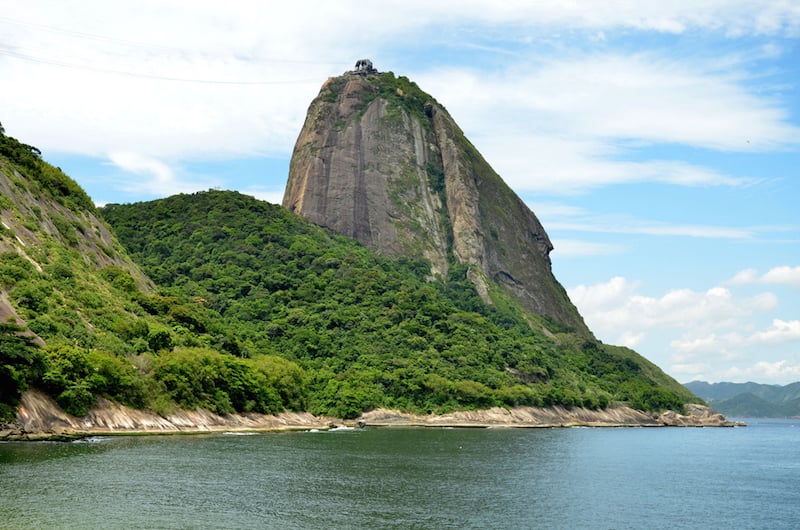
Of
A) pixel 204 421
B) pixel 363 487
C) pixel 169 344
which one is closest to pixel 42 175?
A: pixel 169 344

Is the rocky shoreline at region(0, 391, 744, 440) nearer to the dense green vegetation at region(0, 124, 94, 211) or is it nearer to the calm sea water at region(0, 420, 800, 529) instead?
the calm sea water at region(0, 420, 800, 529)

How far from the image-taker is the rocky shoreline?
81.8 metres

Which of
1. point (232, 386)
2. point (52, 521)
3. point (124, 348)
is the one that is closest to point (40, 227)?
point (124, 348)

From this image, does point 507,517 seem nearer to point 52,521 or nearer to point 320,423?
point 52,521

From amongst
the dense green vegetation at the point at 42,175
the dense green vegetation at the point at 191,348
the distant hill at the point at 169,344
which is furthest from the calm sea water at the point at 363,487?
the dense green vegetation at the point at 42,175

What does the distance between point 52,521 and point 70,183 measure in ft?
370

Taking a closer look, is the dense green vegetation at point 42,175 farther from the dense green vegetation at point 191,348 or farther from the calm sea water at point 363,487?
the calm sea water at point 363,487

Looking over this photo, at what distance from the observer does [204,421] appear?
367ft

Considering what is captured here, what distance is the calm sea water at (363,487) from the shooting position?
177ft

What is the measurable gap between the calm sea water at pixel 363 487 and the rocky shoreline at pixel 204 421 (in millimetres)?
3439

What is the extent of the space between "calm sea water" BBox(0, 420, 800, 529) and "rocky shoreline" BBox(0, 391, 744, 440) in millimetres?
3439

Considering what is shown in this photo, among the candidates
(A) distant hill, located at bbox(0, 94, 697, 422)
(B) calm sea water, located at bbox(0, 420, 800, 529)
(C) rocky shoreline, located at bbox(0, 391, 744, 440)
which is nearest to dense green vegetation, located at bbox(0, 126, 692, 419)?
(A) distant hill, located at bbox(0, 94, 697, 422)

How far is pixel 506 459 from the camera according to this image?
321ft

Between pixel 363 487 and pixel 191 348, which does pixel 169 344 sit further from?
pixel 363 487
